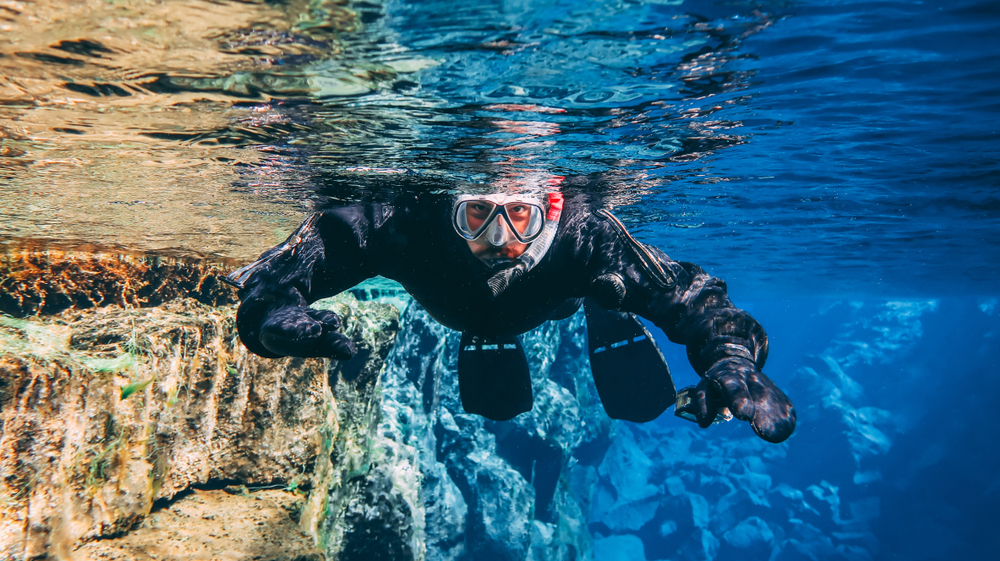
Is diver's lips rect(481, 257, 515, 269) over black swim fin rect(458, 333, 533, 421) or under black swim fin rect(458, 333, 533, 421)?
over

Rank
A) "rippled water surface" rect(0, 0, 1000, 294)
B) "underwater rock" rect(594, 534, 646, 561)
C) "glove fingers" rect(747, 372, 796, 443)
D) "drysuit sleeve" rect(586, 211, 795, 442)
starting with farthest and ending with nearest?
"underwater rock" rect(594, 534, 646, 561) < "rippled water surface" rect(0, 0, 1000, 294) < "drysuit sleeve" rect(586, 211, 795, 442) < "glove fingers" rect(747, 372, 796, 443)

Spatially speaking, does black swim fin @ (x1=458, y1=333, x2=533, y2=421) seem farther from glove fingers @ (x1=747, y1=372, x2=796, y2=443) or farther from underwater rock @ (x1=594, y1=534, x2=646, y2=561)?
underwater rock @ (x1=594, y1=534, x2=646, y2=561)

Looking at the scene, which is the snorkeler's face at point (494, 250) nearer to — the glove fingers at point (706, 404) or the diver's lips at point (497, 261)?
the diver's lips at point (497, 261)

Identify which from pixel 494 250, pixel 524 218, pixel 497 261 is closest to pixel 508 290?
pixel 497 261

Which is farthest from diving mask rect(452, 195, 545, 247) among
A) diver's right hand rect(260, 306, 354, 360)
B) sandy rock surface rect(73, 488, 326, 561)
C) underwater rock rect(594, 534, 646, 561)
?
underwater rock rect(594, 534, 646, 561)

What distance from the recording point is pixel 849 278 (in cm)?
2523

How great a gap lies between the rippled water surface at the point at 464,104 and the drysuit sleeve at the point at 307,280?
1.46 m

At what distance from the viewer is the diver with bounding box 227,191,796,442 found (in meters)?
2.80

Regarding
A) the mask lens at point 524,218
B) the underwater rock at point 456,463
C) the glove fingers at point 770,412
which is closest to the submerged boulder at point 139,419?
the underwater rock at point 456,463

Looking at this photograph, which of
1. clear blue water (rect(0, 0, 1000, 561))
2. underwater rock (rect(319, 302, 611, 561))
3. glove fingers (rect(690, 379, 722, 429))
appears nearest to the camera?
glove fingers (rect(690, 379, 722, 429))

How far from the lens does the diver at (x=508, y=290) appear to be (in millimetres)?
2801

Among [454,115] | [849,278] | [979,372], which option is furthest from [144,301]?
[979,372]

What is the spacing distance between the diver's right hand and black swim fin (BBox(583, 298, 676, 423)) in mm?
3339

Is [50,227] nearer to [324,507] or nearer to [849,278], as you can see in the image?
[324,507]
